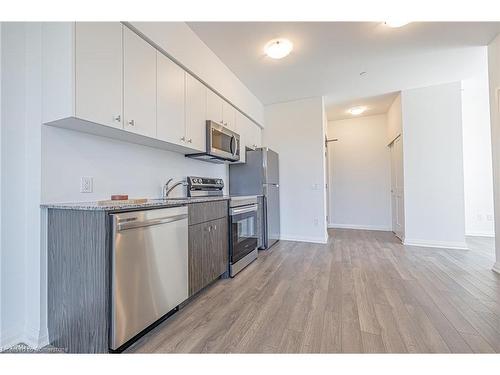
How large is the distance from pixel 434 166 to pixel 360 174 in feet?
6.30

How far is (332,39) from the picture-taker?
2.59m

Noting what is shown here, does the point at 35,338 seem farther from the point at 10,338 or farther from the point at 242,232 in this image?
the point at 242,232

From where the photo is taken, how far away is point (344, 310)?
1.88 metres

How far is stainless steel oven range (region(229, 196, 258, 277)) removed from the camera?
263 cm

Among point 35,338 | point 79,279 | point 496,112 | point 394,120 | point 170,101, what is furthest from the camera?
point 394,120

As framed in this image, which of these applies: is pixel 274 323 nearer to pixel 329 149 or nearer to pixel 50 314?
pixel 50 314

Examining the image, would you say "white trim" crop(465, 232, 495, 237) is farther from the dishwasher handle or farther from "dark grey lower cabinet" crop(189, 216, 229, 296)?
the dishwasher handle

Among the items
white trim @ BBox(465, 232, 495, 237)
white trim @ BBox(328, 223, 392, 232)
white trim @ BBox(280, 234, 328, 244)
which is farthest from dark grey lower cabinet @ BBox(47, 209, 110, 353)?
white trim @ BBox(465, 232, 495, 237)

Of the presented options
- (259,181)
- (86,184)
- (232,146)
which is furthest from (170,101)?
(259,181)

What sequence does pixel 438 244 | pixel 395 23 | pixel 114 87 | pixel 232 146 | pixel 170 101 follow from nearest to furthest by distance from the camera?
pixel 114 87, pixel 170 101, pixel 395 23, pixel 232 146, pixel 438 244

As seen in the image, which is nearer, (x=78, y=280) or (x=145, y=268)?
(x=78, y=280)

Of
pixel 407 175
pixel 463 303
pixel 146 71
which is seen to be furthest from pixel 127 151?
pixel 407 175

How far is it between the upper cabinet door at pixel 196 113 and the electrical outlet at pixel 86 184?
0.93 meters
